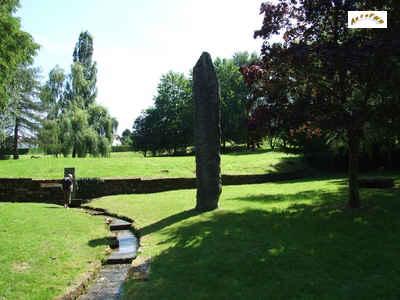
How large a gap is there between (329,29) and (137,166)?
15238 mm

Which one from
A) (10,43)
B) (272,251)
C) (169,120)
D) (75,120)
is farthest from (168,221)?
(169,120)

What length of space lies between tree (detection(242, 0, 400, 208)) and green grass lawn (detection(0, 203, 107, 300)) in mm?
5910

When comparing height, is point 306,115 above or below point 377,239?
above

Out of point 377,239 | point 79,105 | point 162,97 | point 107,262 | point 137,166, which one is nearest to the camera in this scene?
point 107,262

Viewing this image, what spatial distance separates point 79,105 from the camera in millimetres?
37438

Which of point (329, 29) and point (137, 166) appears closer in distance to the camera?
point (329, 29)

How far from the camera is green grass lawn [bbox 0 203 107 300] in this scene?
220 inches

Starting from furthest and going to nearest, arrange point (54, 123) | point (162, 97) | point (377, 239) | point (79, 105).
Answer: point (162, 97) < point (79, 105) < point (54, 123) < point (377, 239)

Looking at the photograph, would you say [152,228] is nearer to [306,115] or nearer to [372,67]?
[306,115]

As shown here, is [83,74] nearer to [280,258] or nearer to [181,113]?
[181,113]

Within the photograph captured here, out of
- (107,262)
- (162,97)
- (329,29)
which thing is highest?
(162,97)

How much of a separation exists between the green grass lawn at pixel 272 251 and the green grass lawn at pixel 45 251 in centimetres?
102

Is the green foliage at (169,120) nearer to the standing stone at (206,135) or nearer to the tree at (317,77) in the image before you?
the standing stone at (206,135)

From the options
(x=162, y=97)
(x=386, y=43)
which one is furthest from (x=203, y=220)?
(x=162, y=97)
